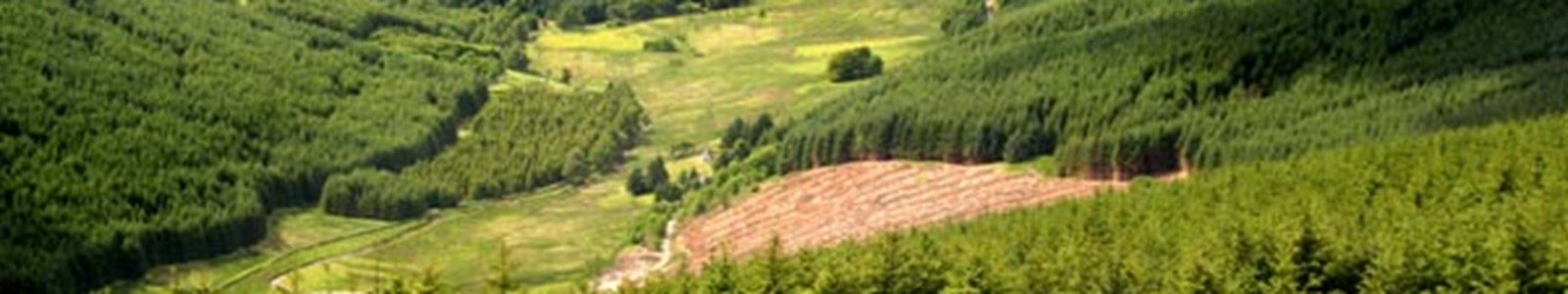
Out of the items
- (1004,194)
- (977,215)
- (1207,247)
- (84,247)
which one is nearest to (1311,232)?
(1207,247)

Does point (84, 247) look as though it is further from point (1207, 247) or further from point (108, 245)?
point (1207, 247)

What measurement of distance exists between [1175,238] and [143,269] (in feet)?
321

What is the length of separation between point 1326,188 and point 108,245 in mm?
100061

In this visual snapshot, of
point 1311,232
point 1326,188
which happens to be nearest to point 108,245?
point 1326,188

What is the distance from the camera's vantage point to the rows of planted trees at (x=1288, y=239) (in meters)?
104

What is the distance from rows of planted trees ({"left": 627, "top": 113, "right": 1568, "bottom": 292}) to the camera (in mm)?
104250

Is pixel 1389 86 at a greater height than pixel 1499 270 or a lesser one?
greater

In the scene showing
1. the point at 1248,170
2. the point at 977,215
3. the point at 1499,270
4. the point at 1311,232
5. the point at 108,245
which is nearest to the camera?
the point at 1499,270

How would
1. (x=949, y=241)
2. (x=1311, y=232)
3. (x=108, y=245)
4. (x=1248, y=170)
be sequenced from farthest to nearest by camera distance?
(x=108, y=245)
(x=1248, y=170)
(x=949, y=241)
(x=1311, y=232)

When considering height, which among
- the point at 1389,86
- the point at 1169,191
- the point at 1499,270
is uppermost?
the point at 1389,86

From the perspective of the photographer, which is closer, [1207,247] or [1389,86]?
[1207,247]

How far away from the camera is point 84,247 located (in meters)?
190

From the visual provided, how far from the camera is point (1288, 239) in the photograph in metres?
109

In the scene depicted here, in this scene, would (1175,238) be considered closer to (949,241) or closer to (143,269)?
(949,241)
